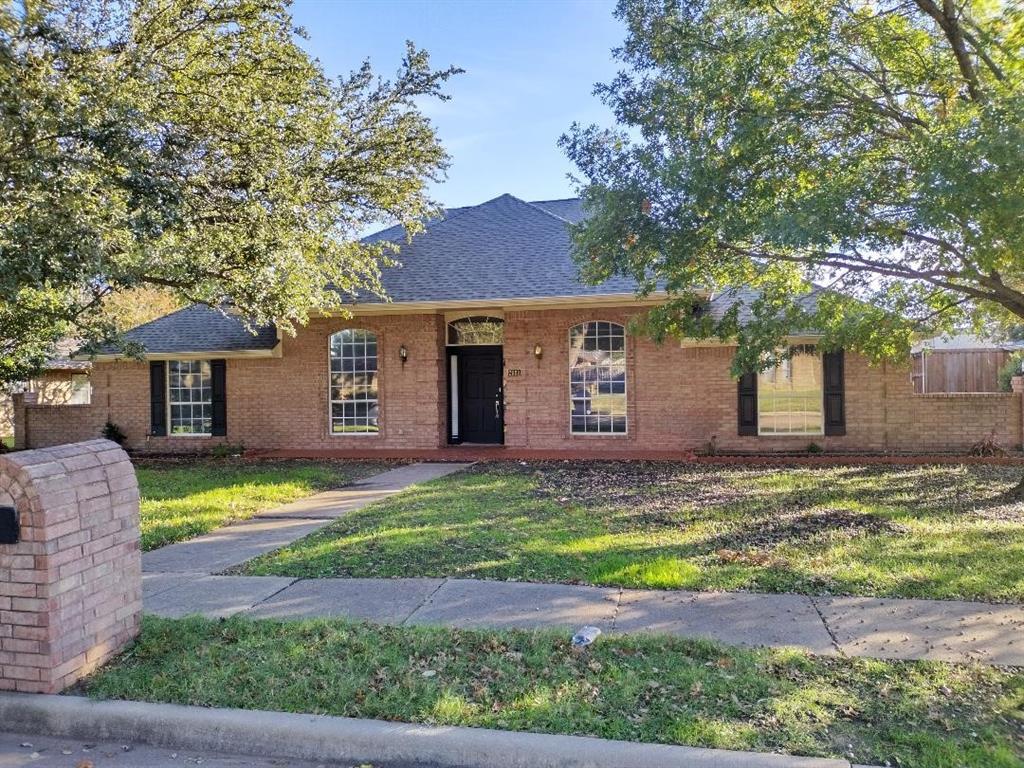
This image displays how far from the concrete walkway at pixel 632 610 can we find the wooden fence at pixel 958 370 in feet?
42.0

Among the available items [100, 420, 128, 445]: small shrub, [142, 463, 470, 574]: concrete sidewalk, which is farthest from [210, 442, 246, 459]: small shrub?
[142, 463, 470, 574]: concrete sidewalk

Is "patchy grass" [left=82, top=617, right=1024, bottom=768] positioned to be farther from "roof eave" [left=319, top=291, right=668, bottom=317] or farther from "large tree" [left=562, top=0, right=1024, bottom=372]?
"roof eave" [left=319, top=291, right=668, bottom=317]

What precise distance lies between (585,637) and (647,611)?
0.80m

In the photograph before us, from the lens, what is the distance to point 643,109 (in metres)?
8.49

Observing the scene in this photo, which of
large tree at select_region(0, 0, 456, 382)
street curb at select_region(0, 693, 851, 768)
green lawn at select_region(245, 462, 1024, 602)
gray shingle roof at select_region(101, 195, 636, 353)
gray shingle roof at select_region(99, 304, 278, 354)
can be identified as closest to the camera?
street curb at select_region(0, 693, 851, 768)

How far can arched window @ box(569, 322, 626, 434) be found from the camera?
15.1m

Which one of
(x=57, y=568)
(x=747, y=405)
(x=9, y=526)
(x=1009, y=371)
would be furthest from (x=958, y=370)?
(x=9, y=526)

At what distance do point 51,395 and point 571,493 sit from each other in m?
21.1

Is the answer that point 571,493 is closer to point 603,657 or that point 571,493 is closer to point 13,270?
point 603,657

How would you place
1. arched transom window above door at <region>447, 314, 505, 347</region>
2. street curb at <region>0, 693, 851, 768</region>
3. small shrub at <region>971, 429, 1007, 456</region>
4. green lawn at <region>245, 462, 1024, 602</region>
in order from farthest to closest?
arched transom window above door at <region>447, 314, 505, 347</region> → small shrub at <region>971, 429, 1007, 456</region> → green lawn at <region>245, 462, 1024, 602</region> → street curb at <region>0, 693, 851, 768</region>

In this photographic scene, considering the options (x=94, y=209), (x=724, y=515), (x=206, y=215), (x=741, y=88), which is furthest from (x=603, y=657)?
(x=206, y=215)

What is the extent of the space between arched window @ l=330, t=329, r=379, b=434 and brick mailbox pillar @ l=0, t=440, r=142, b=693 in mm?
11875

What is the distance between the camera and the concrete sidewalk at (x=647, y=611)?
4508 millimetres

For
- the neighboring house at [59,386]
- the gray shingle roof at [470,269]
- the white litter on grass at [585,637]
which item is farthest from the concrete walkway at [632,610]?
the neighboring house at [59,386]
